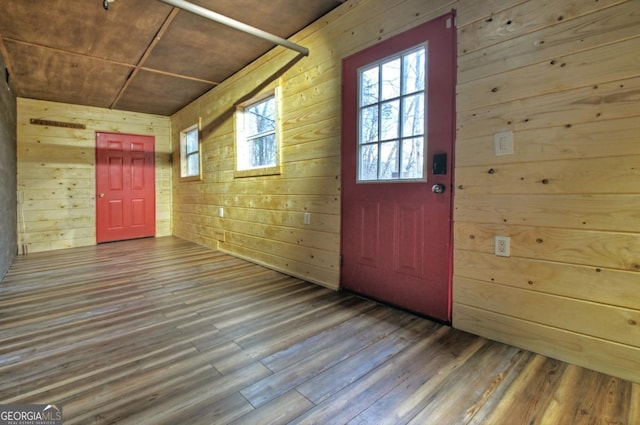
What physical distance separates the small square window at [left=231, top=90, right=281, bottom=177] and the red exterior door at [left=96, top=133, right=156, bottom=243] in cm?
282

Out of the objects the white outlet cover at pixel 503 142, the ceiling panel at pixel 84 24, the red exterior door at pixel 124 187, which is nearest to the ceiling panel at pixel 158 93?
the red exterior door at pixel 124 187

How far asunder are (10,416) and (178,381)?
63cm

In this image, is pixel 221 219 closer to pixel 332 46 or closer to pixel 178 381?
pixel 332 46

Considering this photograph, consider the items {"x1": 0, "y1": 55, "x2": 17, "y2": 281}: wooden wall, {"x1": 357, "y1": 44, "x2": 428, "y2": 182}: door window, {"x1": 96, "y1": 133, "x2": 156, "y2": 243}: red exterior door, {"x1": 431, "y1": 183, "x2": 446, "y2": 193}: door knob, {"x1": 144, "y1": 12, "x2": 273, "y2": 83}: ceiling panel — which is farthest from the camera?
{"x1": 96, "y1": 133, "x2": 156, "y2": 243}: red exterior door

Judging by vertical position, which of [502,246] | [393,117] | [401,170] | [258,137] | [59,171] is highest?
[258,137]

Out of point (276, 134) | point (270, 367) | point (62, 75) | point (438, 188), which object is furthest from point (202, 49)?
point (270, 367)

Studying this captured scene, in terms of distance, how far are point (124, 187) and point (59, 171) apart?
36.9 inches

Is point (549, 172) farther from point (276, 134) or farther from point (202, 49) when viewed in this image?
point (202, 49)

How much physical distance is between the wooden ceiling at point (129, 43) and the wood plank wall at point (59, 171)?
459 millimetres

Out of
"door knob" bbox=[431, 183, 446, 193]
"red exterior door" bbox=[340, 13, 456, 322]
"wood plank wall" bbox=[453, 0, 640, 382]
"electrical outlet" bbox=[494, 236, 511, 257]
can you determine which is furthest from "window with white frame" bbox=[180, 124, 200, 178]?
"electrical outlet" bbox=[494, 236, 511, 257]

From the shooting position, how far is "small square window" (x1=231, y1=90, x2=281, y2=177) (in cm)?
349

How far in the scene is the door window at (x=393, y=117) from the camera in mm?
2186

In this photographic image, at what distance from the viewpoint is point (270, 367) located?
1604 millimetres

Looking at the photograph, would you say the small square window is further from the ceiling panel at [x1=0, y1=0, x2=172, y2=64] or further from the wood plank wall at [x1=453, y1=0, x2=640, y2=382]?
the wood plank wall at [x1=453, y1=0, x2=640, y2=382]
